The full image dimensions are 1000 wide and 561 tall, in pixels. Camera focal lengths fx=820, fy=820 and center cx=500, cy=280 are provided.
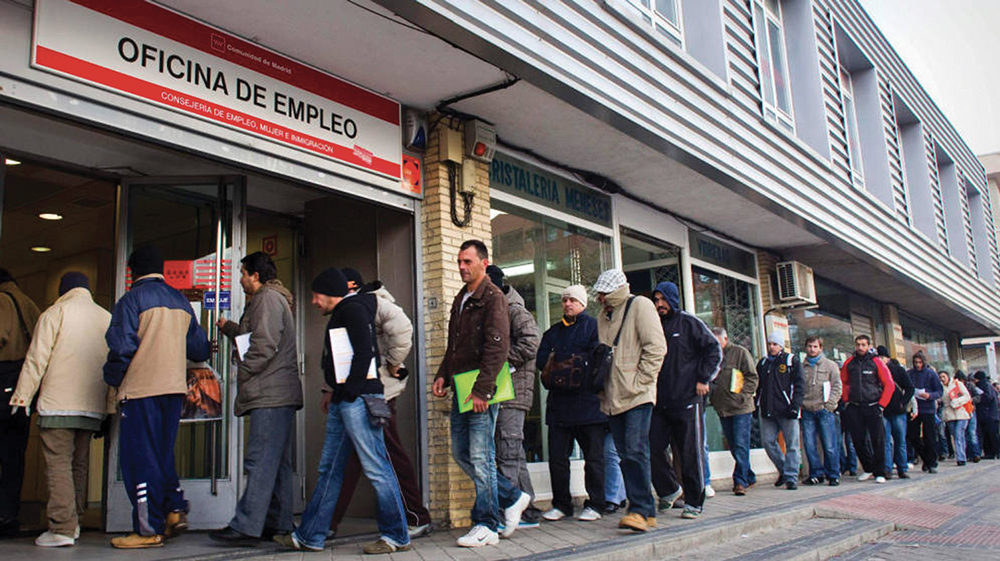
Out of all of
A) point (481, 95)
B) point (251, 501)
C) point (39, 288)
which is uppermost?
point (481, 95)

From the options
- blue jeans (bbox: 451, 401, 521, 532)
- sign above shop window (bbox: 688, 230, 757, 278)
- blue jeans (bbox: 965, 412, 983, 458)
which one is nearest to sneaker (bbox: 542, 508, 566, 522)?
blue jeans (bbox: 451, 401, 521, 532)

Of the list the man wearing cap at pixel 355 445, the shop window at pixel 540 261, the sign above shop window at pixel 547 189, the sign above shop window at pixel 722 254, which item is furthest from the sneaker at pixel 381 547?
the sign above shop window at pixel 722 254

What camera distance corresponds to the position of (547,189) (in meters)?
8.63

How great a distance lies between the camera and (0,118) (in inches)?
216

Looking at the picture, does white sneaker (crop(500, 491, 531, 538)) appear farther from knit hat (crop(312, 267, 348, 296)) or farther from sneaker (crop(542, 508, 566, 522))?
knit hat (crop(312, 267, 348, 296))

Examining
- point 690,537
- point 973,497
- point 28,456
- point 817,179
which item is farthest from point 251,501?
point 817,179

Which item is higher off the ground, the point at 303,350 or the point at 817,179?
the point at 817,179

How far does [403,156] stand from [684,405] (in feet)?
10.1

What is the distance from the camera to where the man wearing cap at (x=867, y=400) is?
10.9m

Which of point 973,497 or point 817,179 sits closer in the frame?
point 973,497

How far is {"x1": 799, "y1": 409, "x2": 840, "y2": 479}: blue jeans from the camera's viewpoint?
34.3ft

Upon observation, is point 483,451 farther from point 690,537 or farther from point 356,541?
point 690,537

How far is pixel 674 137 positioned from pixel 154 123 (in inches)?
195

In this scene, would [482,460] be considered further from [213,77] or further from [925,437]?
[925,437]
